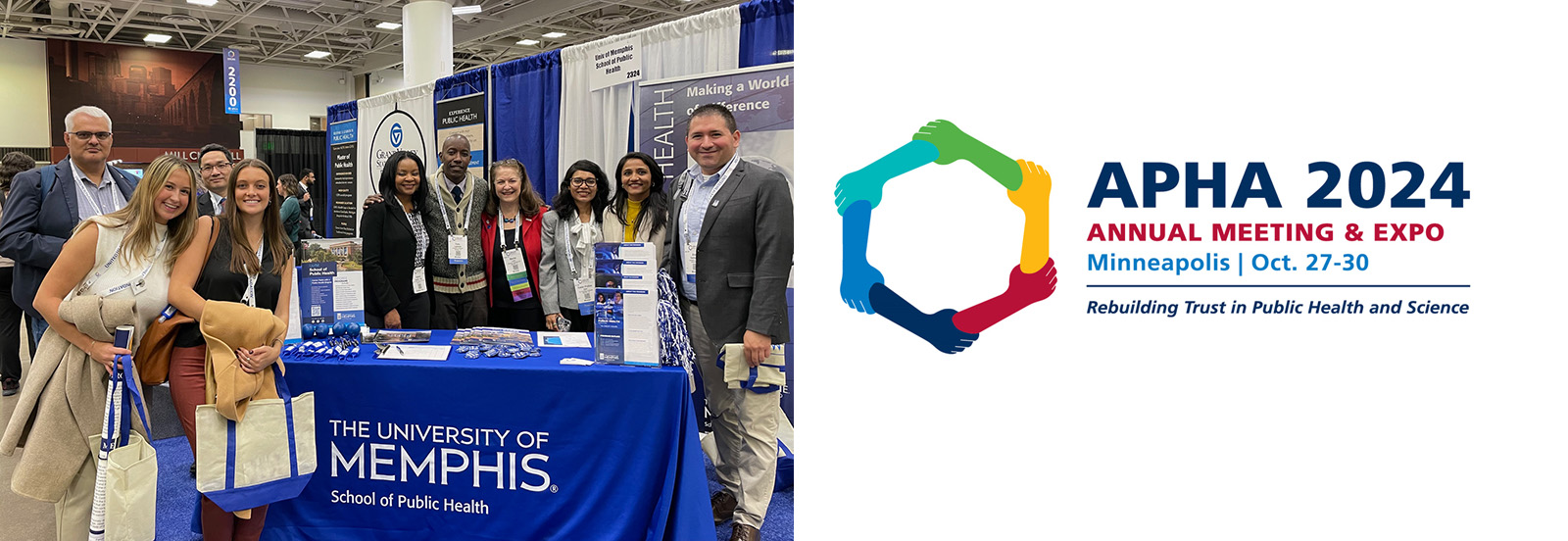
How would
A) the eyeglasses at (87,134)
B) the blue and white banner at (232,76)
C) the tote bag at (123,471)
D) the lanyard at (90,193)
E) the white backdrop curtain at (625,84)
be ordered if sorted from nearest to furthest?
1. the tote bag at (123,471)
2. the eyeglasses at (87,134)
3. the lanyard at (90,193)
4. the white backdrop curtain at (625,84)
5. the blue and white banner at (232,76)

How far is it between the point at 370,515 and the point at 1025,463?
73.2 inches

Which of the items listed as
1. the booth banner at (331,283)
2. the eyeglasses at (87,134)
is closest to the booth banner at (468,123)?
the eyeglasses at (87,134)

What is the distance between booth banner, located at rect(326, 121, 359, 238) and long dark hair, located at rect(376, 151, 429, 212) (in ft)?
13.9

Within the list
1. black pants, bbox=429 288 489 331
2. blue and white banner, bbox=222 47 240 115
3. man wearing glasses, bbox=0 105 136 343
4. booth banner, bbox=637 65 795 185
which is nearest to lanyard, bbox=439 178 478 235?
black pants, bbox=429 288 489 331

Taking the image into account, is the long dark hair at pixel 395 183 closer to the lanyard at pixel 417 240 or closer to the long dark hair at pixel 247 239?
the lanyard at pixel 417 240

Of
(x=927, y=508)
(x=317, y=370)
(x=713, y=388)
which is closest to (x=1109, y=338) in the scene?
(x=927, y=508)

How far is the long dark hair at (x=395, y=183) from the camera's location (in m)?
3.14

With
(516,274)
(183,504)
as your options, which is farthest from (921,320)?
(183,504)

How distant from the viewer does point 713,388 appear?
255 cm

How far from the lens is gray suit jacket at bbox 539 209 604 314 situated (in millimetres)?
3182

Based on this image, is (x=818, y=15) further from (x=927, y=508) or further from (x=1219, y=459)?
(x=1219, y=459)

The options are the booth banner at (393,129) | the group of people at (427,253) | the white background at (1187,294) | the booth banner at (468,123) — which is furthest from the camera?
the booth banner at (393,129)

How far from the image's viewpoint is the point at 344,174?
23.8 feet

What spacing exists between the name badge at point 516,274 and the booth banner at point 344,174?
4362 mm
